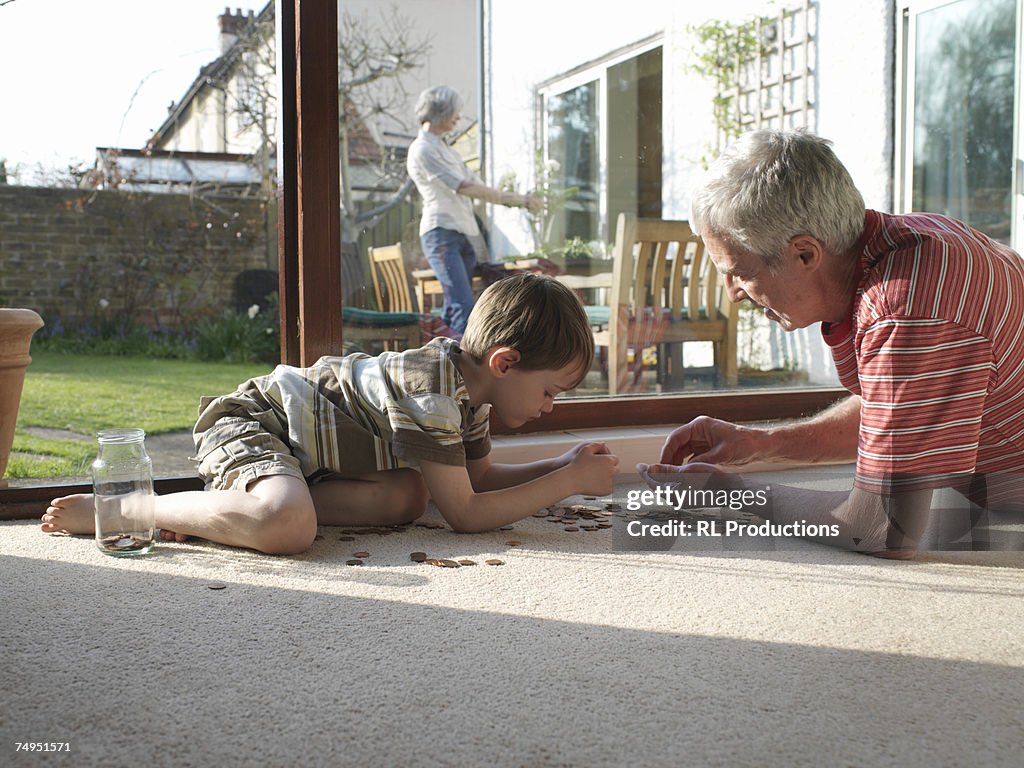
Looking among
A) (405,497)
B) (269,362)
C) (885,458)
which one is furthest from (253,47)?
(885,458)

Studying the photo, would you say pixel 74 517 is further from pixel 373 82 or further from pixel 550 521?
pixel 373 82

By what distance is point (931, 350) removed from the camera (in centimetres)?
163

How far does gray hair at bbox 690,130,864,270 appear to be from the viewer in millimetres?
1748

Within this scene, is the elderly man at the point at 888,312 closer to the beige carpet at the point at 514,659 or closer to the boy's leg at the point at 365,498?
the beige carpet at the point at 514,659

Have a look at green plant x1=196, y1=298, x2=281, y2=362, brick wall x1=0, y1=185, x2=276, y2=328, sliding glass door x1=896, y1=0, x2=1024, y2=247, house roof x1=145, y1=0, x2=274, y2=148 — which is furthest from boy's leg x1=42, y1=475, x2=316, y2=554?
green plant x1=196, y1=298, x2=281, y2=362

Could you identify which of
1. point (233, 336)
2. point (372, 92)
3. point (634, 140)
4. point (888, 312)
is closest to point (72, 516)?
point (372, 92)

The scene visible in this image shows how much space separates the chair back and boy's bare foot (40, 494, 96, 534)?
1.13m

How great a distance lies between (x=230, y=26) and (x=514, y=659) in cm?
409

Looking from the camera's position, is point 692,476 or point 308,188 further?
point 308,188

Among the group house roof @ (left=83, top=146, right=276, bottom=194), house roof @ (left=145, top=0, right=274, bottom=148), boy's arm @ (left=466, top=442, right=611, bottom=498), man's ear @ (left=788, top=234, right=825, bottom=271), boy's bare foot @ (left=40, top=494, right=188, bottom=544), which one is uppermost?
house roof @ (left=145, top=0, right=274, bottom=148)

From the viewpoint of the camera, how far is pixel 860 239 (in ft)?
5.93

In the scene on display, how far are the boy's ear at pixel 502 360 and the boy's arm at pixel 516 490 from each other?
231mm

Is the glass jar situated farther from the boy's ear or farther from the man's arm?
the man's arm

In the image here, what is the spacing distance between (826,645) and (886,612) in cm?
22
